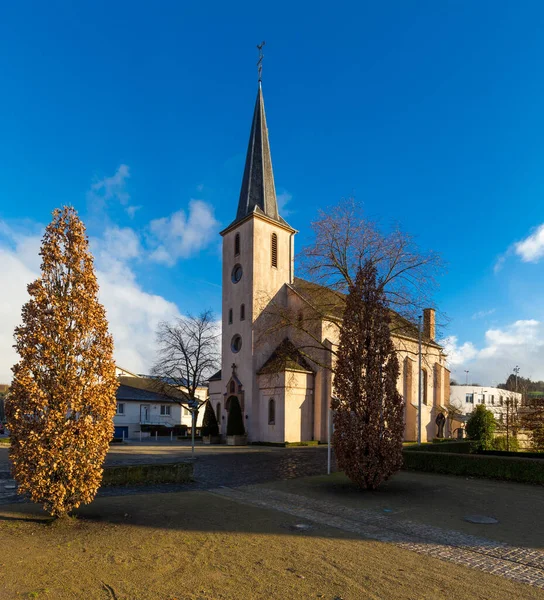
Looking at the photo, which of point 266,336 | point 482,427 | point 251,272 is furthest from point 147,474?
point 251,272

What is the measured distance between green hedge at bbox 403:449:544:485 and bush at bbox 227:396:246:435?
1682 cm

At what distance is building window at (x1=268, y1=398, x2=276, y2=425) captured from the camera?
33.3 metres

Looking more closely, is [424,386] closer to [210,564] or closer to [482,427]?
[482,427]

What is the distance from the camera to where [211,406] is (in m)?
37.7

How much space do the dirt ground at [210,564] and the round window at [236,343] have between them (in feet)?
86.1

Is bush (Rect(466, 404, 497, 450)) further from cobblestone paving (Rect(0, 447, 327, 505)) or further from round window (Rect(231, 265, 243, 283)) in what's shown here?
round window (Rect(231, 265, 243, 283))

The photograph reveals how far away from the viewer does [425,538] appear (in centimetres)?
857

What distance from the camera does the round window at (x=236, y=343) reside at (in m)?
36.0

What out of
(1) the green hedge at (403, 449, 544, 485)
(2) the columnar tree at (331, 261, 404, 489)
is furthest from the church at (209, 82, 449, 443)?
(2) the columnar tree at (331, 261, 404, 489)

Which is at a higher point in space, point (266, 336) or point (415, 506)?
point (266, 336)

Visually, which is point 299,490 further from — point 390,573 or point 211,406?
point 211,406

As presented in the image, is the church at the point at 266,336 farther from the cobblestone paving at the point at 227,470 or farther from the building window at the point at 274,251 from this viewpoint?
the cobblestone paving at the point at 227,470

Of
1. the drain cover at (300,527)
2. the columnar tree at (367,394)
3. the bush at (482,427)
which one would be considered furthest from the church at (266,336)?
the drain cover at (300,527)

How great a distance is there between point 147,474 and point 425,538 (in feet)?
28.8
